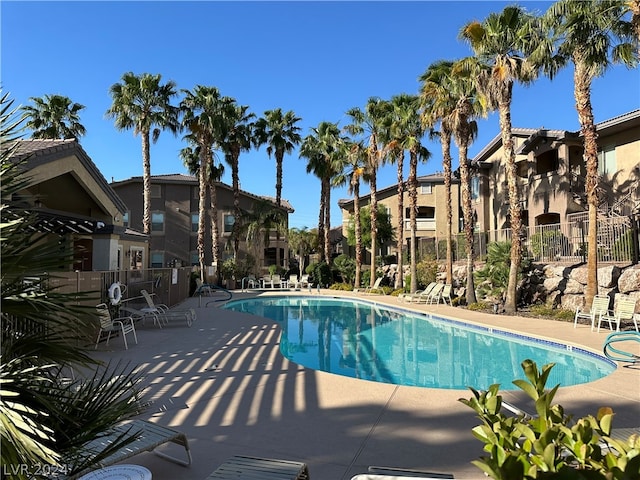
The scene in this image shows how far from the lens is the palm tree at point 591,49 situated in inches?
498

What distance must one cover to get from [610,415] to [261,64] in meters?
15.0

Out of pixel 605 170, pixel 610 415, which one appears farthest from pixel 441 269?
pixel 610 415

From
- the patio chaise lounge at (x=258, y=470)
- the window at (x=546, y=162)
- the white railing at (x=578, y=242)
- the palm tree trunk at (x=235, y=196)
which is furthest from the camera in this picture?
the palm tree trunk at (x=235, y=196)

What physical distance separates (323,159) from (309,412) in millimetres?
26952

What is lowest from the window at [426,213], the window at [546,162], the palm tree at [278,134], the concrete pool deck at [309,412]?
the concrete pool deck at [309,412]

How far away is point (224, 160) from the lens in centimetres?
3027

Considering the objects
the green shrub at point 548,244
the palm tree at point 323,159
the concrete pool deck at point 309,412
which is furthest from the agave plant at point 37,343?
the palm tree at point 323,159

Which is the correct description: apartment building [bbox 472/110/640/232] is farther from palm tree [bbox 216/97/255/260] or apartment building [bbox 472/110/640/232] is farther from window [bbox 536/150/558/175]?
palm tree [bbox 216/97/255/260]

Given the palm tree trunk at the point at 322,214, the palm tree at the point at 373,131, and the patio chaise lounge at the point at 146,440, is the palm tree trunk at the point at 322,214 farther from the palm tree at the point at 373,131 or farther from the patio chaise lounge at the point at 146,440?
the patio chaise lounge at the point at 146,440

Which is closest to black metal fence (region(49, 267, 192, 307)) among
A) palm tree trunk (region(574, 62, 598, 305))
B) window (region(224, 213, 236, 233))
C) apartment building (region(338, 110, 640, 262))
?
window (region(224, 213, 236, 233))

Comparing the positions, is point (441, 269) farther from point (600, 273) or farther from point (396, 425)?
point (396, 425)

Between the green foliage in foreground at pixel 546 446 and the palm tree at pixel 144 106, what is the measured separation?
2614 centimetres

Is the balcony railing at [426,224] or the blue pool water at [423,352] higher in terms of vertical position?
the balcony railing at [426,224]

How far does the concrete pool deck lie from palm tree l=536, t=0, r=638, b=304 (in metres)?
5.37
